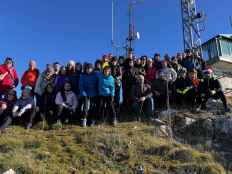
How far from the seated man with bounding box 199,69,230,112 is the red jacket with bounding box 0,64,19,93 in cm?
562

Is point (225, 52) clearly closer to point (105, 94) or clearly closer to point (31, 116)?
point (105, 94)

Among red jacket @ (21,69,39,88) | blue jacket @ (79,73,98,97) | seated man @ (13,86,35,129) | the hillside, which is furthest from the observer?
red jacket @ (21,69,39,88)

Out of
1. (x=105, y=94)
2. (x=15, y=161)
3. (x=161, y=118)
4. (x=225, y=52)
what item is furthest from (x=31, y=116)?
(x=225, y=52)

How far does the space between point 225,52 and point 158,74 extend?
8.50 meters

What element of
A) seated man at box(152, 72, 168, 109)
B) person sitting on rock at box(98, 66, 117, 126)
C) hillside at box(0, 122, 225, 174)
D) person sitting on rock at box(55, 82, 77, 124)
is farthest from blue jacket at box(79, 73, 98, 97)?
seated man at box(152, 72, 168, 109)

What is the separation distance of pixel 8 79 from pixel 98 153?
13.4 feet

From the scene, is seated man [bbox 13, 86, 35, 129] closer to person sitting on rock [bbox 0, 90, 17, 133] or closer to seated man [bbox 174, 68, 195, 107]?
person sitting on rock [bbox 0, 90, 17, 133]

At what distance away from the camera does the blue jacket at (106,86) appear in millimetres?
11234

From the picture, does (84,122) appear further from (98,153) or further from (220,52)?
(220,52)

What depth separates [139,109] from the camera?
1163 centimetres

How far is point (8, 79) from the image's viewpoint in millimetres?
11508

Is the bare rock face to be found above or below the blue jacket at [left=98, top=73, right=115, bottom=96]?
below

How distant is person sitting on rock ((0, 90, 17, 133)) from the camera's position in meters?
10.5

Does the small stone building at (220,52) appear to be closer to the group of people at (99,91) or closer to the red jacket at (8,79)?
the group of people at (99,91)
